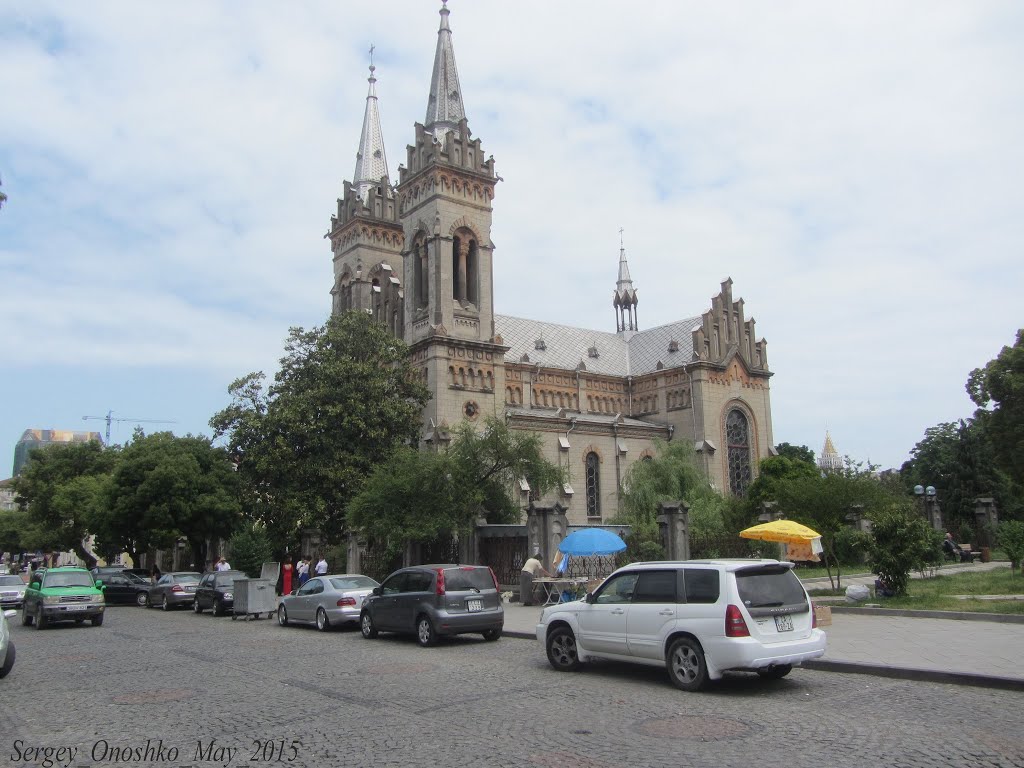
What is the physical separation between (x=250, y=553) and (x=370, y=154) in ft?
108

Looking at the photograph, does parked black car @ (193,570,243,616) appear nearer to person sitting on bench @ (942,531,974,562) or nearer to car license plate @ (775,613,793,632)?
car license plate @ (775,613,793,632)

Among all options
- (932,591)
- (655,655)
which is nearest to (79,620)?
(655,655)

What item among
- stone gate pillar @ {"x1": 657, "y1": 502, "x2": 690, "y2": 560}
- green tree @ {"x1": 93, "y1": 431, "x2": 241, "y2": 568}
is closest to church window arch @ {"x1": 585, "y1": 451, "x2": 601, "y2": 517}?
green tree @ {"x1": 93, "y1": 431, "x2": 241, "y2": 568}

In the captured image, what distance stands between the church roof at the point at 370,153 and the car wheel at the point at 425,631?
4359cm

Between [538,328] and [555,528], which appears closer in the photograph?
[555,528]

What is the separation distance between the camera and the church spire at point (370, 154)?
5680 cm

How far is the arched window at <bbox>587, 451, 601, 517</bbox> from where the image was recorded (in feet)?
157

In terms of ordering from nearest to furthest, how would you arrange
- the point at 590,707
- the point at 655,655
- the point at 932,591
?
the point at 590,707, the point at 655,655, the point at 932,591

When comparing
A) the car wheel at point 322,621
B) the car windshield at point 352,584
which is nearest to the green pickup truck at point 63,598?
the car wheel at point 322,621

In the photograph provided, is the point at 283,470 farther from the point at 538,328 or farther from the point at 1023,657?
the point at 1023,657

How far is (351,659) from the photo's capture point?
14570mm

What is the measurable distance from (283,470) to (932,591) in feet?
83.0

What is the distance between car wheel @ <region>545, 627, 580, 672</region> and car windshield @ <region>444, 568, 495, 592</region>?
164 inches

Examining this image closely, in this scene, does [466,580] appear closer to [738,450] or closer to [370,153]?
[738,450]
